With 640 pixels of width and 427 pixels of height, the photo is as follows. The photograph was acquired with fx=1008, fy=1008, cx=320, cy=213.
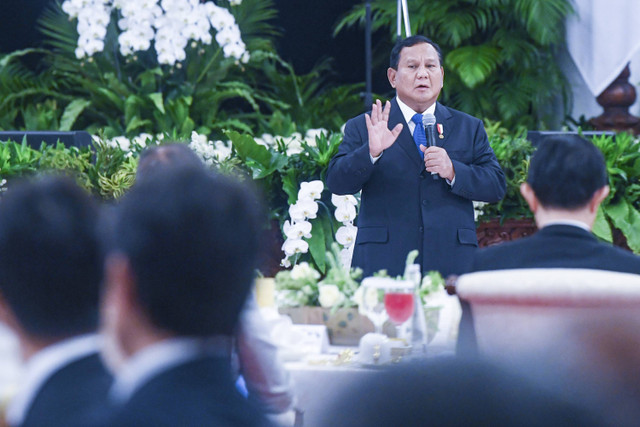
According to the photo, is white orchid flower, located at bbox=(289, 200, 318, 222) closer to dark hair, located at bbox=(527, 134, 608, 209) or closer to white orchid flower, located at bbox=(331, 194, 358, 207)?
white orchid flower, located at bbox=(331, 194, 358, 207)

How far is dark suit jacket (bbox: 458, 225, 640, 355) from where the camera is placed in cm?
186

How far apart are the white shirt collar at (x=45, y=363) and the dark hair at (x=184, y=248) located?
11 centimetres

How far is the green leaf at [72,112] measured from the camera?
5.77 m

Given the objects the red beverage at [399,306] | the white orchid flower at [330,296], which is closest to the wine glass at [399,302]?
the red beverage at [399,306]

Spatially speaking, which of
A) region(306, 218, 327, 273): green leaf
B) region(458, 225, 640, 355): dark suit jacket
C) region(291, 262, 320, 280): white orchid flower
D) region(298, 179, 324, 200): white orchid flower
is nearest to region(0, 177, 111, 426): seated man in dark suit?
region(458, 225, 640, 355): dark suit jacket

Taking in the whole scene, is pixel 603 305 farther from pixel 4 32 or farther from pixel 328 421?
pixel 4 32

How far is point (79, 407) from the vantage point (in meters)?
1.09

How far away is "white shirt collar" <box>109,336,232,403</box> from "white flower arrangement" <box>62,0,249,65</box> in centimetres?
458

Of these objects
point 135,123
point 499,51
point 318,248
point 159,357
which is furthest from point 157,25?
point 159,357

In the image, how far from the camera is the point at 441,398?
886 mm

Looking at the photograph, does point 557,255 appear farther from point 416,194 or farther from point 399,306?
point 416,194

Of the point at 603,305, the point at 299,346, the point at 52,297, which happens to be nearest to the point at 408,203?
the point at 299,346

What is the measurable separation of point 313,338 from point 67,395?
126 cm

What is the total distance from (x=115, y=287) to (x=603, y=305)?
91 cm
